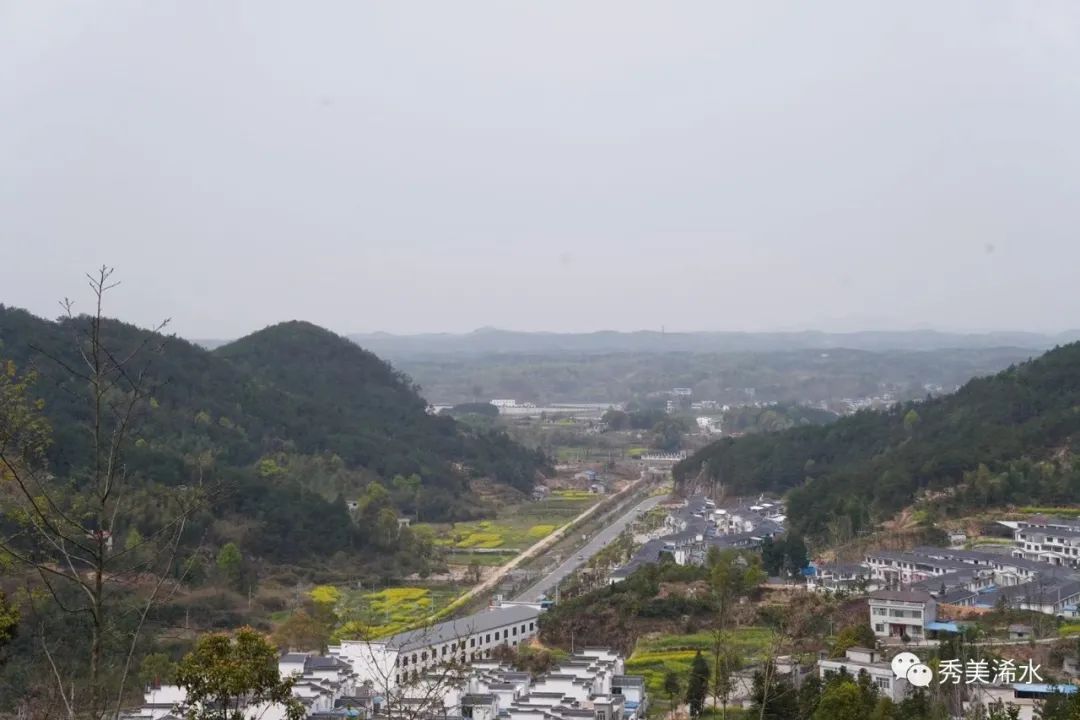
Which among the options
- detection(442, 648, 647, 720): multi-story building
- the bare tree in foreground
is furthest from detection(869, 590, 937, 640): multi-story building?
the bare tree in foreground

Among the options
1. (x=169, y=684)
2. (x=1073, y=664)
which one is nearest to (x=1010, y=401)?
(x=1073, y=664)

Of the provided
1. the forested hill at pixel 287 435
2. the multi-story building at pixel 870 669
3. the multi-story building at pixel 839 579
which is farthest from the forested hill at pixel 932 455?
the multi-story building at pixel 870 669

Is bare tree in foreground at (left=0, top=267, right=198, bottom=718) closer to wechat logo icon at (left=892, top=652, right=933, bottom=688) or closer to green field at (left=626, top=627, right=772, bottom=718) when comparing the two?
wechat logo icon at (left=892, top=652, right=933, bottom=688)

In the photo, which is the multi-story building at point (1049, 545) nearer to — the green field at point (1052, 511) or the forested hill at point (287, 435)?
the green field at point (1052, 511)

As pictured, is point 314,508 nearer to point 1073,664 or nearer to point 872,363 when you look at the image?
point 1073,664

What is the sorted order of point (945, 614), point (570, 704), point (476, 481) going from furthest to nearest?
point (476, 481) → point (945, 614) → point (570, 704)

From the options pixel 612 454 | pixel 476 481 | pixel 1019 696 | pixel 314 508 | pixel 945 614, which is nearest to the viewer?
pixel 1019 696

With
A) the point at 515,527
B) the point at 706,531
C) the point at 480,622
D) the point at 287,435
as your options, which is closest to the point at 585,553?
the point at 706,531
